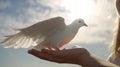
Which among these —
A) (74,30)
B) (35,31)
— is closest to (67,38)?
(74,30)

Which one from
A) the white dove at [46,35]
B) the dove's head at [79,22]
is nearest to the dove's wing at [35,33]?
the white dove at [46,35]

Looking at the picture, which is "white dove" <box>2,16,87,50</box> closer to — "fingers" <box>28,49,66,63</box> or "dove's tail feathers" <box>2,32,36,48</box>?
"dove's tail feathers" <box>2,32,36,48</box>

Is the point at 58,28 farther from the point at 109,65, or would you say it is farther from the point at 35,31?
the point at 109,65

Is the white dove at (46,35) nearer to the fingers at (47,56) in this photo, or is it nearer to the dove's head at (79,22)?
the dove's head at (79,22)

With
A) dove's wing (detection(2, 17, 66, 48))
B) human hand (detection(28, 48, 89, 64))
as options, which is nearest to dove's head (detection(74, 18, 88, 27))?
dove's wing (detection(2, 17, 66, 48))

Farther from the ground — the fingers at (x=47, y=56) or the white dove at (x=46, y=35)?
the white dove at (x=46, y=35)

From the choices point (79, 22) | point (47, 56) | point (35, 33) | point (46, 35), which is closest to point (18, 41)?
point (35, 33)
